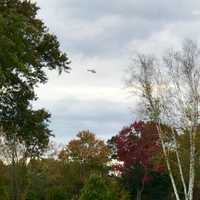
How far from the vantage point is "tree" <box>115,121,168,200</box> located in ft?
242

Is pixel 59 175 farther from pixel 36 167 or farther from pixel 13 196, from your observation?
pixel 13 196

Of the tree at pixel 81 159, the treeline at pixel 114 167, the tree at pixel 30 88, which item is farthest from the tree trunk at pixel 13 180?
the tree at pixel 30 88

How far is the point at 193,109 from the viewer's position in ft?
142

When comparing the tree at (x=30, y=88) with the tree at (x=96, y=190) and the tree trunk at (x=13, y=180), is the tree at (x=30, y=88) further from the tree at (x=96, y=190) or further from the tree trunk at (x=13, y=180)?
the tree trunk at (x=13, y=180)

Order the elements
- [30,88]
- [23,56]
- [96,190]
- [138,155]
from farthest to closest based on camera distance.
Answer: [138,155], [96,190], [30,88], [23,56]

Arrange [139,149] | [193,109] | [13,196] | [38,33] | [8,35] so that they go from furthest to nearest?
[139,149]
[13,196]
[193,109]
[38,33]
[8,35]

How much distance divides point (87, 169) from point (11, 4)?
54.2 meters

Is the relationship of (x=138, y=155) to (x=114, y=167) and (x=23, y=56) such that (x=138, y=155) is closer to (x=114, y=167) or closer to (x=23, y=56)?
(x=114, y=167)

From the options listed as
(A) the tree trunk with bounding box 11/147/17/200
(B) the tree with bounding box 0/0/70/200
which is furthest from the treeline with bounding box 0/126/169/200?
(B) the tree with bounding box 0/0/70/200

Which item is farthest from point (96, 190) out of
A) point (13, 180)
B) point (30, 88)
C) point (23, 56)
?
point (13, 180)

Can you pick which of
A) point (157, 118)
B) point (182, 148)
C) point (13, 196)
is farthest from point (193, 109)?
point (13, 196)

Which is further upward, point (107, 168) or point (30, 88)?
point (107, 168)

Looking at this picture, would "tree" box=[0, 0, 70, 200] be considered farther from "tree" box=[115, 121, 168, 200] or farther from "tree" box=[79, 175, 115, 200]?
"tree" box=[115, 121, 168, 200]

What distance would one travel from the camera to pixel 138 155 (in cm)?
7662
